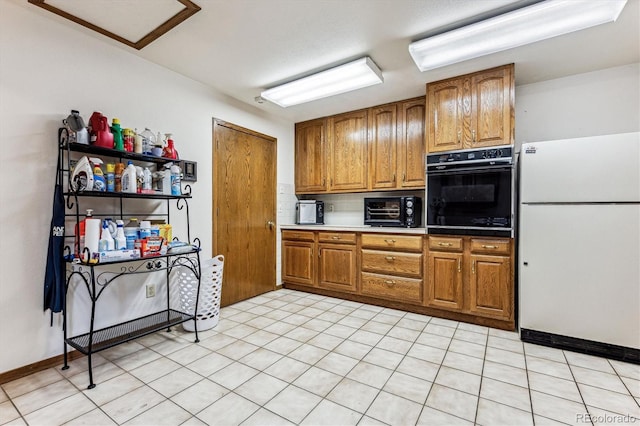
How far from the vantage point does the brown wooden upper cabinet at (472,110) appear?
8.41 feet

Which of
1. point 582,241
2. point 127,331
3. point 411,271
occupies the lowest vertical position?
point 127,331

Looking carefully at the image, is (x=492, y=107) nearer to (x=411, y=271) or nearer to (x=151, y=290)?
(x=411, y=271)

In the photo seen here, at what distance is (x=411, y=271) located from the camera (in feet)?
10.1

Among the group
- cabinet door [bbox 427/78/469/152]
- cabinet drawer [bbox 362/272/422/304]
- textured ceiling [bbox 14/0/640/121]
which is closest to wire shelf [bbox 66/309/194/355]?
cabinet drawer [bbox 362/272/422/304]

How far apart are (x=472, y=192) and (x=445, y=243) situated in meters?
0.54

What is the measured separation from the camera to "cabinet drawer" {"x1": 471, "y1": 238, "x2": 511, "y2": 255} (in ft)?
8.50

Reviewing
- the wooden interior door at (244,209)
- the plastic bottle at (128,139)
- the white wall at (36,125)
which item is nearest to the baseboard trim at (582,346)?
the wooden interior door at (244,209)

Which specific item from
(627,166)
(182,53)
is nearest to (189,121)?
(182,53)

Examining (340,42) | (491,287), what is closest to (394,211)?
(491,287)

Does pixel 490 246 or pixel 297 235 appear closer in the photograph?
pixel 490 246

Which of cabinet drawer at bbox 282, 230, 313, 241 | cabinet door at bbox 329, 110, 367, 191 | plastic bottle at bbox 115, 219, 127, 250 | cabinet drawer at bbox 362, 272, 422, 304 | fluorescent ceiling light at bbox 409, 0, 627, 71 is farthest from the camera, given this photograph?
cabinet drawer at bbox 282, 230, 313, 241

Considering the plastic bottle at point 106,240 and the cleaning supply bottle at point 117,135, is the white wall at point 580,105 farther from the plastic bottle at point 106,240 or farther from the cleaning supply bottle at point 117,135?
the plastic bottle at point 106,240

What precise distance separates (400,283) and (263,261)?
170 centimetres

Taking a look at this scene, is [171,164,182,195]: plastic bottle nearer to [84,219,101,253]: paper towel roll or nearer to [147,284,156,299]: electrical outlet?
[84,219,101,253]: paper towel roll
